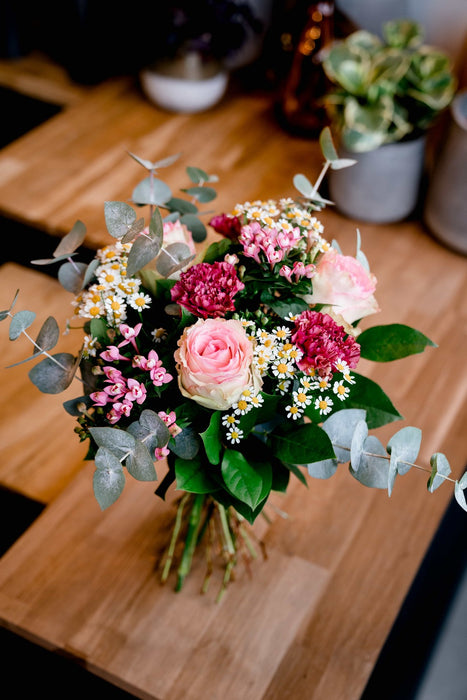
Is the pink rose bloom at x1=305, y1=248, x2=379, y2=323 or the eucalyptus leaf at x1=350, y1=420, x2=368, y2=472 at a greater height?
the pink rose bloom at x1=305, y1=248, x2=379, y2=323

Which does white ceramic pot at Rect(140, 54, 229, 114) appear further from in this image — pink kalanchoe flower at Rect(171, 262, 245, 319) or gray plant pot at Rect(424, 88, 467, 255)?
pink kalanchoe flower at Rect(171, 262, 245, 319)

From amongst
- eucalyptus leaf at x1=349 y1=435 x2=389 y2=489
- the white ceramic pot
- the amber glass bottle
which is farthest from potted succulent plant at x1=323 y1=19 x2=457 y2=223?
eucalyptus leaf at x1=349 y1=435 x2=389 y2=489

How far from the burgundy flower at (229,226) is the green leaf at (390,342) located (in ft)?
0.61

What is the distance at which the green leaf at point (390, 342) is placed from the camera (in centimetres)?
70

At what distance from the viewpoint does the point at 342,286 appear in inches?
25.0

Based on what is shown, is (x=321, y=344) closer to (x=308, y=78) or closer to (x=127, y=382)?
(x=127, y=382)

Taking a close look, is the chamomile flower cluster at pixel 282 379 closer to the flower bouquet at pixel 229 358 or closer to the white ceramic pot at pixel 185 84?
the flower bouquet at pixel 229 358

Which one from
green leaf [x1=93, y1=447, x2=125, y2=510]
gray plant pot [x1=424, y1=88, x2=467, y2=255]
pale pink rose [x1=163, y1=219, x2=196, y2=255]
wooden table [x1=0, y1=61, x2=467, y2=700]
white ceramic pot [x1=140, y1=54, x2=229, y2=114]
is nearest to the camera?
green leaf [x1=93, y1=447, x2=125, y2=510]

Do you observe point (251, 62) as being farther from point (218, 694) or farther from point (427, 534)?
point (218, 694)

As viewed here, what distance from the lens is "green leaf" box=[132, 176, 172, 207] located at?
30.3 inches

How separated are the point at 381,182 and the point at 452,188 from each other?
159mm

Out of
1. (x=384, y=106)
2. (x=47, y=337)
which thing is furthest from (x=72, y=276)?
(x=384, y=106)

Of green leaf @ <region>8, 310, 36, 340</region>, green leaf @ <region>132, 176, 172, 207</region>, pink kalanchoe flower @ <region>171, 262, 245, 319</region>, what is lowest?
green leaf @ <region>8, 310, 36, 340</region>

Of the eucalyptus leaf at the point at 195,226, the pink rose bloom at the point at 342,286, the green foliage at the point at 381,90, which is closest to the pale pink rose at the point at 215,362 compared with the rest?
the pink rose bloom at the point at 342,286
